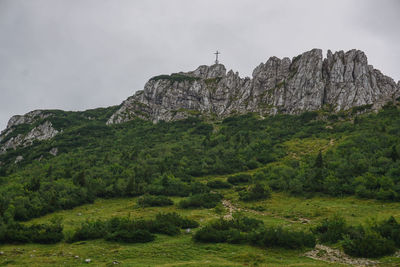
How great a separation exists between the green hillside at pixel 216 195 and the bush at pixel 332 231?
16 cm

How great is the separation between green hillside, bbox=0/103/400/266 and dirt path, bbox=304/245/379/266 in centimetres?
101

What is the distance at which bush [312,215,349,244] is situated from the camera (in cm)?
3650

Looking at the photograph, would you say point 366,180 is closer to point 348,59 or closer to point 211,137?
point 211,137

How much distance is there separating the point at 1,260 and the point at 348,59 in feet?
632

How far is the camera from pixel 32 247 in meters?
37.9

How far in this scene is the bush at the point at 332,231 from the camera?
3650 centimetres

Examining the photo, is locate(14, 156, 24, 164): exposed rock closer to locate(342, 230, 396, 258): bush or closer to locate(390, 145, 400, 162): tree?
locate(390, 145, 400, 162): tree

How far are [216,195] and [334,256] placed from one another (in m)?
45.2

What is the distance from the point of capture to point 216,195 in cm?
7556

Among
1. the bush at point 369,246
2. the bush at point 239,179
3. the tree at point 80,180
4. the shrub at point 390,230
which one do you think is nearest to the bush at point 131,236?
the bush at point 369,246

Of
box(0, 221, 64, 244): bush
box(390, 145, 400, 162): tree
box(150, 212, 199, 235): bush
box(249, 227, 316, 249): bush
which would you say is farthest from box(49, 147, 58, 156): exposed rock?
box(249, 227, 316, 249): bush

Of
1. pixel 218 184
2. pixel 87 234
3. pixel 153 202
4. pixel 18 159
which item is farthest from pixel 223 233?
pixel 18 159

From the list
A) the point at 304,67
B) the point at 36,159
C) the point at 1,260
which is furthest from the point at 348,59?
the point at 1,260

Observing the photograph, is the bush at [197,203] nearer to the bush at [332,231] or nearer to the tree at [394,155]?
the bush at [332,231]
